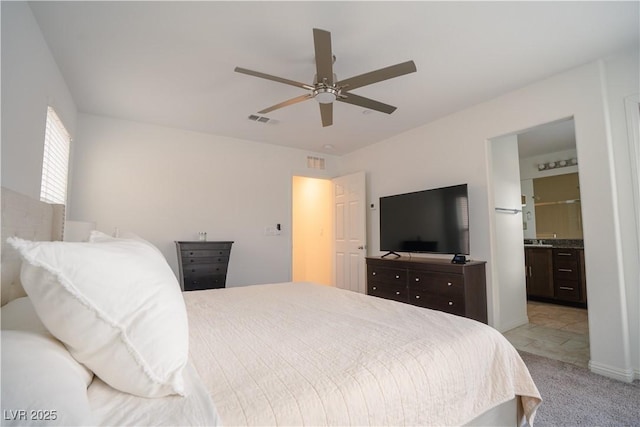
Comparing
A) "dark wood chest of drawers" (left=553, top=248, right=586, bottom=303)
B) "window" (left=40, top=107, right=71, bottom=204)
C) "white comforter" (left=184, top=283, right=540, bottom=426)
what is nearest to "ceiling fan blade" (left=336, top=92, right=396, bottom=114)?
"white comforter" (left=184, top=283, right=540, bottom=426)

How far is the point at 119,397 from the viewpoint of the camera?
0.69 meters

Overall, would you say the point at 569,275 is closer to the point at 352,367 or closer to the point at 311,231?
the point at 311,231

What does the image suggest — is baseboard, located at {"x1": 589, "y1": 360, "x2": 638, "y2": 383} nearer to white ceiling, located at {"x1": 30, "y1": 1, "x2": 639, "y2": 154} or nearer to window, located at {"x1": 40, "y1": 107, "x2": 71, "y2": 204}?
white ceiling, located at {"x1": 30, "y1": 1, "x2": 639, "y2": 154}

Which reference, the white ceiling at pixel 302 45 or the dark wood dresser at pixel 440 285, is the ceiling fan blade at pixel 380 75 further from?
the dark wood dresser at pixel 440 285

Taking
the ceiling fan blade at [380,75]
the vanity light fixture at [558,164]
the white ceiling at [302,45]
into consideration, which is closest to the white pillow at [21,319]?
the white ceiling at [302,45]

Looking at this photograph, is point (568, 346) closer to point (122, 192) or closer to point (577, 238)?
point (577, 238)

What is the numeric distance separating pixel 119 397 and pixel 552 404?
2.41 metres

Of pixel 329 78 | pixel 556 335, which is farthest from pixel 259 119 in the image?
pixel 556 335

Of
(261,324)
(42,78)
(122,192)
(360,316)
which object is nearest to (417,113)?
(360,316)

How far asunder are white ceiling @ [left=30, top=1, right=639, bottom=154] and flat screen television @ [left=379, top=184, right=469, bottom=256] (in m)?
1.06

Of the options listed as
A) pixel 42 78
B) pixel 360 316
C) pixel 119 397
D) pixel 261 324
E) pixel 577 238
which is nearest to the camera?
pixel 119 397

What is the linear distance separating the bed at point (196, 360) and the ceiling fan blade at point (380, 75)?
5.16 feet

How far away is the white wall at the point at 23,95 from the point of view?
5.13 ft

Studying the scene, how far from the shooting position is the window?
→ 236cm
